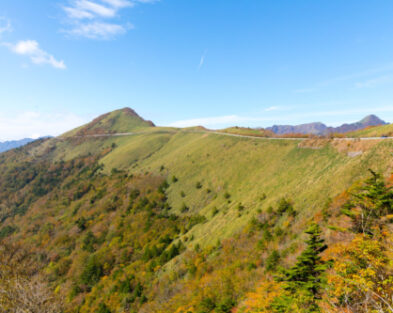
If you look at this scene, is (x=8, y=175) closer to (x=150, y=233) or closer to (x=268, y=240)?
(x=150, y=233)

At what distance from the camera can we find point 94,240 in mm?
67438

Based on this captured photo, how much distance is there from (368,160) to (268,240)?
17614 mm

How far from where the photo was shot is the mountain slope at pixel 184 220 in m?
26.7

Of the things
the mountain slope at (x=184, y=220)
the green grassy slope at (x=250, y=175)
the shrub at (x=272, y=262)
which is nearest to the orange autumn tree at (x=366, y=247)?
the shrub at (x=272, y=262)

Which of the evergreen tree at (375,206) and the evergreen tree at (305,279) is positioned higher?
the evergreen tree at (375,206)

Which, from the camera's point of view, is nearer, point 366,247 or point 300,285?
point 366,247

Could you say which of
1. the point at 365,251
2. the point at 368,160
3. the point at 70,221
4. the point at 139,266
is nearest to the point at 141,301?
the point at 139,266

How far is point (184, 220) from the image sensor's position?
52812 millimetres

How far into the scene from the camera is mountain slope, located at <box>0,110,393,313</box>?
87.6 ft

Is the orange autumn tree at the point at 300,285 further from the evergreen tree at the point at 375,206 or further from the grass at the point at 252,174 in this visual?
the grass at the point at 252,174

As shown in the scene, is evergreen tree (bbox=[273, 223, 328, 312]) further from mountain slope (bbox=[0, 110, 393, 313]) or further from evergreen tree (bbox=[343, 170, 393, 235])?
mountain slope (bbox=[0, 110, 393, 313])

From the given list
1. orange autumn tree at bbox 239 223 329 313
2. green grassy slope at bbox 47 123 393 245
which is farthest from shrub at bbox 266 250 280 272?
green grassy slope at bbox 47 123 393 245

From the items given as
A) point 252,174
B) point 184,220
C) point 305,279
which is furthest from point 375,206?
point 184,220

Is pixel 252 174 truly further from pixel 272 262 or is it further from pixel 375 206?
pixel 375 206
